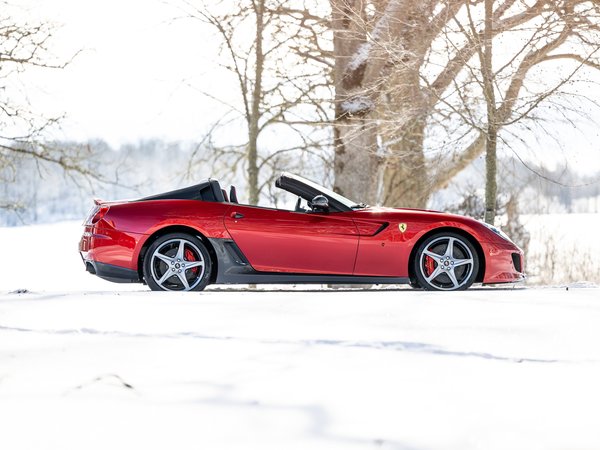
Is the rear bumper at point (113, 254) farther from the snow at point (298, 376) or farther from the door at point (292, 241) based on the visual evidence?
the snow at point (298, 376)

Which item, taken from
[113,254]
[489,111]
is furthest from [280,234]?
[489,111]

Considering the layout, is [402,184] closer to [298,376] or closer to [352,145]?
[352,145]

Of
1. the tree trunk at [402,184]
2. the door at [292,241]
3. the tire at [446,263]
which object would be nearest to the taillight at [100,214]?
the door at [292,241]

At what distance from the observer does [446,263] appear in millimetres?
7953

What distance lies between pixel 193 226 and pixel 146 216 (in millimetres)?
503

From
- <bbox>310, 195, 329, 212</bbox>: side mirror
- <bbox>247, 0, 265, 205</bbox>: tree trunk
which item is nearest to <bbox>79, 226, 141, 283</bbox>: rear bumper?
<bbox>310, 195, 329, 212</bbox>: side mirror

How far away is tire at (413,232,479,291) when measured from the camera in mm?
7863

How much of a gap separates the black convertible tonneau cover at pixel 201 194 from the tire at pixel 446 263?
2.23 metres

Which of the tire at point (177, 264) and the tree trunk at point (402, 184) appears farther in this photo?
the tree trunk at point (402, 184)

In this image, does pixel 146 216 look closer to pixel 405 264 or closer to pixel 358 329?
pixel 405 264

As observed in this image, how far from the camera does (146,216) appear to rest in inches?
303

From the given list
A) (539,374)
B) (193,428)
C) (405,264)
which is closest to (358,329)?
(539,374)

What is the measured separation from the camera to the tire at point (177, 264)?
7.68m

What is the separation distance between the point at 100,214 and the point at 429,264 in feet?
11.6
